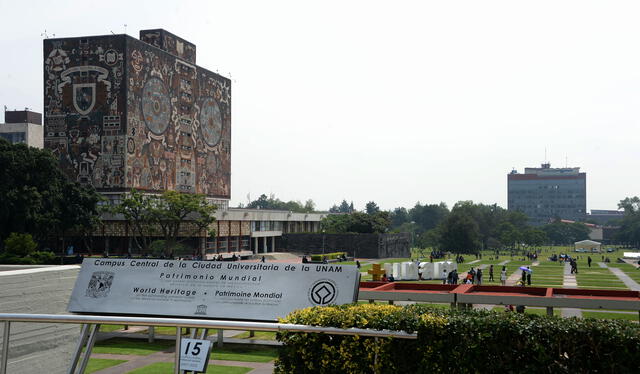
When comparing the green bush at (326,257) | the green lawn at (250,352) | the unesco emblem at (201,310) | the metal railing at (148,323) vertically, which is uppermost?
the metal railing at (148,323)

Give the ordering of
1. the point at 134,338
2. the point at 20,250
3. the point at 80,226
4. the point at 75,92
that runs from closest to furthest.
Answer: the point at 134,338, the point at 20,250, the point at 80,226, the point at 75,92

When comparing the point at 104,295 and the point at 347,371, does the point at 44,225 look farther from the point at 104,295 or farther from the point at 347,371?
the point at 347,371

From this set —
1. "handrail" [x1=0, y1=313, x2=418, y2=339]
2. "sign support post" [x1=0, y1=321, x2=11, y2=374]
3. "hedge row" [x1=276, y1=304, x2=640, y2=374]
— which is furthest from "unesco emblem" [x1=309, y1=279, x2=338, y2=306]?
"sign support post" [x1=0, y1=321, x2=11, y2=374]

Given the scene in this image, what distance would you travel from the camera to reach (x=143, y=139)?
7938 cm

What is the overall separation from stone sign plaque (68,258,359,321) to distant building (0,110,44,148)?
126356 millimetres

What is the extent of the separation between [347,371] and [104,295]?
416 inches

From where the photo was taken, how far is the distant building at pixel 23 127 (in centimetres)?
13175

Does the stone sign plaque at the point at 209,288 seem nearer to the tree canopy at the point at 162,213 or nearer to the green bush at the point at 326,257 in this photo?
the tree canopy at the point at 162,213

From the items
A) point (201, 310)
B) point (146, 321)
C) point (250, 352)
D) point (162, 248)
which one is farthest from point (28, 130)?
point (146, 321)

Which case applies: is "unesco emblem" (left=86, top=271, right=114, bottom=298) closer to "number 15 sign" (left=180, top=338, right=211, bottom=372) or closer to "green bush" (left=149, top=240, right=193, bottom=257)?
"number 15 sign" (left=180, top=338, right=211, bottom=372)

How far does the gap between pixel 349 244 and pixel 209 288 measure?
83.8m

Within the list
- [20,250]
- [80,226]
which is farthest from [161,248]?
[20,250]

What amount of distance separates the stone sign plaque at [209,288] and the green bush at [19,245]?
132 feet

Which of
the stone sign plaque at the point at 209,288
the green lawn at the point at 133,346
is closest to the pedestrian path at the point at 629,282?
the green lawn at the point at 133,346
